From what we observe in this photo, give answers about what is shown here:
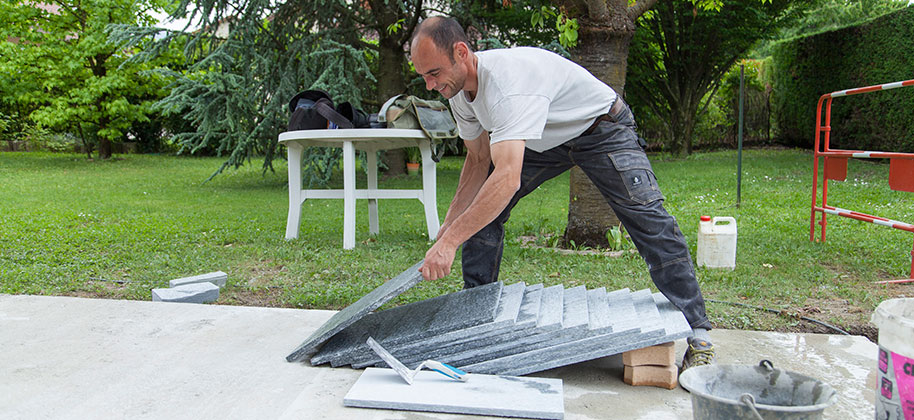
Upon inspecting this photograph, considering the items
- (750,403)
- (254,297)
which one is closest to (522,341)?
(750,403)

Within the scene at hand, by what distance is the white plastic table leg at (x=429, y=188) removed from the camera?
5.22 m

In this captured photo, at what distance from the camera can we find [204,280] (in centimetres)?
384

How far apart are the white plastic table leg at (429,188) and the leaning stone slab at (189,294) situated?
77.9 inches

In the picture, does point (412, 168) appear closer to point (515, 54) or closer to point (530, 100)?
point (515, 54)

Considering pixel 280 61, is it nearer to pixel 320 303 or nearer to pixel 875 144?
pixel 320 303

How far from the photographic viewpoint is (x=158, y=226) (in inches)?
249

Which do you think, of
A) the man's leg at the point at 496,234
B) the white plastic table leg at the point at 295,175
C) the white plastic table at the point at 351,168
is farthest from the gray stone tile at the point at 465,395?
the white plastic table leg at the point at 295,175

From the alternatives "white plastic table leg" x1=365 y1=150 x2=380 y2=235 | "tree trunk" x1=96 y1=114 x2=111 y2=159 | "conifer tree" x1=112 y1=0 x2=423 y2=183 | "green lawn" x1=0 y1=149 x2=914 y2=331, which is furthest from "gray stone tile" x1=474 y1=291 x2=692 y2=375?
"tree trunk" x1=96 y1=114 x2=111 y2=159

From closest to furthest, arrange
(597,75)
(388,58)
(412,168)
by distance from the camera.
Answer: (597,75) → (388,58) → (412,168)

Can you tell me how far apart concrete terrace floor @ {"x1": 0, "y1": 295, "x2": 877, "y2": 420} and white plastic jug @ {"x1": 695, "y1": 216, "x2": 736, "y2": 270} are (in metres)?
1.37

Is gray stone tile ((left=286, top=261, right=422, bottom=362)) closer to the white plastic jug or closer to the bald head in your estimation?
the bald head

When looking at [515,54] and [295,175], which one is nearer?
[515,54]

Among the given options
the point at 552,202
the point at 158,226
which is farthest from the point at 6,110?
the point at 552,202

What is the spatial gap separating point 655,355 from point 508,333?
1.70ft
